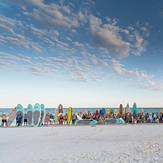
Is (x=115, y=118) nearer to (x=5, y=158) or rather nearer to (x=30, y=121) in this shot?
(x=30, y=121)

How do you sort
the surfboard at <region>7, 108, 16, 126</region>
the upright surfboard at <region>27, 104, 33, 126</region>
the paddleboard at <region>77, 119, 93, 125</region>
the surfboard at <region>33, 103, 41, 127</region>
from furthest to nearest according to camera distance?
the paddleboard at <region>77, 119, 93, 125</region> → the surfboard at <region>7, 108, 16, 126</region> → the upright surfboard at <region>27, 104, 33, 126</region> → the surfboard at <region>33, 103, 41, 127</region>

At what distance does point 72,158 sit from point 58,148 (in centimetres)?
199

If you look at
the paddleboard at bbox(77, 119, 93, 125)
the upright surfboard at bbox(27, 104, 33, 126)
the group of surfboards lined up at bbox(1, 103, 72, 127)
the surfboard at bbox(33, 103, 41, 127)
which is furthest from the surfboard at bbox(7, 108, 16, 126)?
the paddleboard at bbox(77, 119, 93, 125)

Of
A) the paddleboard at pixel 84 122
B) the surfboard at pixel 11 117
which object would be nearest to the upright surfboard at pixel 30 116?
the surfboard at pixel 11 117

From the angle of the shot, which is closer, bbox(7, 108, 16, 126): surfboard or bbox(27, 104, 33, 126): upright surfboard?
bbox(27, 104, 33, 126): upright surfboard

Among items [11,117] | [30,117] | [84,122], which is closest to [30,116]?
[30,117]

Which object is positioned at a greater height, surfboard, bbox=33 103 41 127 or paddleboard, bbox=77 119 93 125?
surfboard, bbox=33 103 41 127

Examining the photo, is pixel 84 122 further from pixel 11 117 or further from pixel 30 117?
pixel 11 117

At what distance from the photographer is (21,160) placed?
7.63 m

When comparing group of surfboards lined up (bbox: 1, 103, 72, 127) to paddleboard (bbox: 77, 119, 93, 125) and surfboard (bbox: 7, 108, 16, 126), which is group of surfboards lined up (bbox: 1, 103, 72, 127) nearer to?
surfboard (bbox: 7, 108, 16, 126)

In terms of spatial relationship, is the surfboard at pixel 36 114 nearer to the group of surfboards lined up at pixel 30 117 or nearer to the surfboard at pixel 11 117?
the group of surfboards lined up at pixel 30 117

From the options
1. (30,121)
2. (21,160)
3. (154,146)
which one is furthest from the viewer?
(30,121)

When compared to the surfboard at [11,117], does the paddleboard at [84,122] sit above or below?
below

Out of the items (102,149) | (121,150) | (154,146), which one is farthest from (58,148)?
(154,146)
